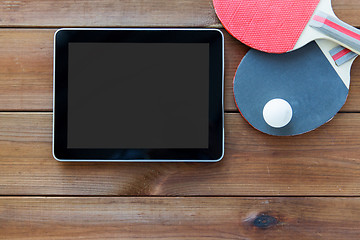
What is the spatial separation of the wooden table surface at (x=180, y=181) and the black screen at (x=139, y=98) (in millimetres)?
50

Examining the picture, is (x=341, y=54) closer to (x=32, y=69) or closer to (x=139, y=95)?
(x=139, y=95)

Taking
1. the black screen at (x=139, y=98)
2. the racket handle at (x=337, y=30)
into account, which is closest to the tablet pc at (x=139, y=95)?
the black screen at (x=139, y=98)

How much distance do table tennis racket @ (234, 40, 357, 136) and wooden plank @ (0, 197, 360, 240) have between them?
0.15 m

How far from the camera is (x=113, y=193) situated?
625 millimetres

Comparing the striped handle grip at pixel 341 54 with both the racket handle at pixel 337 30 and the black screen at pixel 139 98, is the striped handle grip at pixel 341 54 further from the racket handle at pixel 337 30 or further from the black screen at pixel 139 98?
the black screen at pixel 139 98

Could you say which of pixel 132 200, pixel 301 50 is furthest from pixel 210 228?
pixel 301 50

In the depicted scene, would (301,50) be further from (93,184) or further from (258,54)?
(93,184)

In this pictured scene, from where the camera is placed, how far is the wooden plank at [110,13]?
0.63 m

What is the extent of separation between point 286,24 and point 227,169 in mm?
284

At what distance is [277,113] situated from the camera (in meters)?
0.56

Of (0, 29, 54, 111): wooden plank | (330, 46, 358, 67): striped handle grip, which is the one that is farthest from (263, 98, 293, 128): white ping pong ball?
(0, 29, 54, 111): wooden plank

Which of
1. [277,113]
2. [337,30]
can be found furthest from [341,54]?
[277,113]

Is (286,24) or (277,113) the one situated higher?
(286,24)

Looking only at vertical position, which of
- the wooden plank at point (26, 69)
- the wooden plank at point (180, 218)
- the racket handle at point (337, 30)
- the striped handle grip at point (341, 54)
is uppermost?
the wooden plank at point (26, 69)
